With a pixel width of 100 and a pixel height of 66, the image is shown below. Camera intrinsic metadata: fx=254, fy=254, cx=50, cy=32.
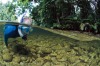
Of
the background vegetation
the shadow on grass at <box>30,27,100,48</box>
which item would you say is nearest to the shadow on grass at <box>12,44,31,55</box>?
the shadow on grass at <box>30,27,100,48</box>

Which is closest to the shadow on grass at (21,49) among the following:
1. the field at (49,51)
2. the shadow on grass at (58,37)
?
the field at (49,51)

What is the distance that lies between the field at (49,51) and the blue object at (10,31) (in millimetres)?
44

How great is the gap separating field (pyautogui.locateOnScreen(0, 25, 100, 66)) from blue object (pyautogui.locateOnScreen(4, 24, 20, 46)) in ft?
0.14

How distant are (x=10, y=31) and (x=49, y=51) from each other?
40 centimetres

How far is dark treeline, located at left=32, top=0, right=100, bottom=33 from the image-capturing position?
9.18 m

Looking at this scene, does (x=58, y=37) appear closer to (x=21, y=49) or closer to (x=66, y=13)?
(x=21, y=49)

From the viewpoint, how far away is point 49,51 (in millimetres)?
2326

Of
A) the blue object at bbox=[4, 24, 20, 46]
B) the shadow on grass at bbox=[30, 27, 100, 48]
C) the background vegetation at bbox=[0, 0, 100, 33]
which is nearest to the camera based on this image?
the blue object at bbox=[4, 24, 20, 46]

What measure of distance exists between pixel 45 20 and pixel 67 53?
7.16 metres

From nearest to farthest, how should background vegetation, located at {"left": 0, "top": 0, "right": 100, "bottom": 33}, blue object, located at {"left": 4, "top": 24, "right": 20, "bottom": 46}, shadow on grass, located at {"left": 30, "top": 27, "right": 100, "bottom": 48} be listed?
1. blue object, located at {"left": 4, "top": 24, "right": 20, "bottom": 46}
2. shadow on grass, located at {"left": 30, "top": 27, "right": 100, "bottom": 48}
3. background vegetation, located at {"left": 0, "top": 0, "right": 100, "bottom": 33}

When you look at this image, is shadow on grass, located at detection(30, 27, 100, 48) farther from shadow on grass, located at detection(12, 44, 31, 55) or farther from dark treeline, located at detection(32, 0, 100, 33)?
dark treeline, located at detection(32, 0, 100, 33)

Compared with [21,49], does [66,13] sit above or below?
below

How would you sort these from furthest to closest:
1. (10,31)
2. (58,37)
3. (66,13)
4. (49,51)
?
(66,13) → (58,37) → (49,51) → (10,31)

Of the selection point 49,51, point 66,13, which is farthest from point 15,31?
point 66,13
